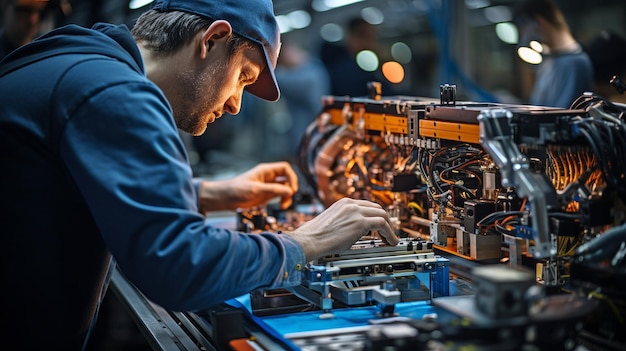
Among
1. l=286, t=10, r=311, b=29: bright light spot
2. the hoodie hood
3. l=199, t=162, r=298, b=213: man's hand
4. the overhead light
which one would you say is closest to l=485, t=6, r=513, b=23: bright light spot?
the overhead light

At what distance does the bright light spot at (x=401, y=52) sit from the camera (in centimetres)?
1252

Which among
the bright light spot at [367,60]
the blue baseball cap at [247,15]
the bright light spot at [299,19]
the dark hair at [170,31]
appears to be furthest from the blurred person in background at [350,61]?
the bright light spot at [299,19]

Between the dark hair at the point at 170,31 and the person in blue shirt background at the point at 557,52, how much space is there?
3251 mm

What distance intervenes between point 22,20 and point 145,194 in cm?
395

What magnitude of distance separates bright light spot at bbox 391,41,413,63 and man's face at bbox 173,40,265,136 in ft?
34.4

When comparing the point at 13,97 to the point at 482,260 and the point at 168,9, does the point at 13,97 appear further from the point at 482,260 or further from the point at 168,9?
A: the point at 482,260

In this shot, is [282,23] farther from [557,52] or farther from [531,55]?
[531,55]

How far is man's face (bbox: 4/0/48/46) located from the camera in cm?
493

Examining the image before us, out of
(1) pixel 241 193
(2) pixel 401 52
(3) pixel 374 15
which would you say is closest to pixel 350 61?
(1) pixel 241 193

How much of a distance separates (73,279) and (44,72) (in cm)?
54

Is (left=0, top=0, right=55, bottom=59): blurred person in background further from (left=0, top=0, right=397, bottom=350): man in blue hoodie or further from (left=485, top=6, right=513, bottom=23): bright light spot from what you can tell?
(left=485, top=6, right=513, bottom=23): bright light spot

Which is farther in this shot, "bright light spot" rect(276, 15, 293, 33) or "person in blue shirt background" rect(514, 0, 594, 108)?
"person in blue shirt background" rect(514, 0, 594, 108)

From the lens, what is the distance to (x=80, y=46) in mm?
1906

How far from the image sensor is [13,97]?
179cm
